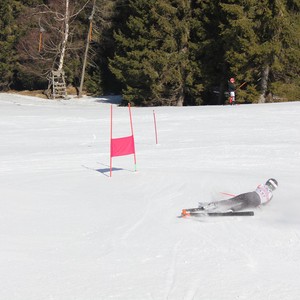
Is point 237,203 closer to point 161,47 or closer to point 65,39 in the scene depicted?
point 161,47

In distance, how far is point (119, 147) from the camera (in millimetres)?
12328

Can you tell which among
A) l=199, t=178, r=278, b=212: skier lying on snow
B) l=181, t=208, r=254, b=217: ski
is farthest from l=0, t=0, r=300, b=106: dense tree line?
→ l=181, t=208, r=254, b=217: ski

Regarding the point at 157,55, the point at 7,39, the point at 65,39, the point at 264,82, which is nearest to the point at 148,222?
the point at 264,82

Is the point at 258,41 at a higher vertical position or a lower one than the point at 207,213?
higher

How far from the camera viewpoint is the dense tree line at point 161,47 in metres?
31.7

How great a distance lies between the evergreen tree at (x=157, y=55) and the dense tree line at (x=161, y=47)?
0.06m

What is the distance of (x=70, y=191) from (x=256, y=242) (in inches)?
184

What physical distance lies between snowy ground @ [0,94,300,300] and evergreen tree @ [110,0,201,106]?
1654 centimetres

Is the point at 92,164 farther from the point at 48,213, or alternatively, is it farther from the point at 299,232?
the point at 299,232

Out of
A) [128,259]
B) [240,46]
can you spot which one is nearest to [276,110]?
[240,46]

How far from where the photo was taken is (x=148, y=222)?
8.62m

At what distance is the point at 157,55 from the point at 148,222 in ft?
88.4

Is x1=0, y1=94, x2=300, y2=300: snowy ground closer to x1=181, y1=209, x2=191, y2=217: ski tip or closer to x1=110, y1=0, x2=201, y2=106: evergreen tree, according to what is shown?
x1=181, y1=209, x2=191, y2=217: ski tip

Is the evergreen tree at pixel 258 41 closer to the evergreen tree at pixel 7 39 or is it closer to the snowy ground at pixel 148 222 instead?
the snowy ground at pixel 148 222
